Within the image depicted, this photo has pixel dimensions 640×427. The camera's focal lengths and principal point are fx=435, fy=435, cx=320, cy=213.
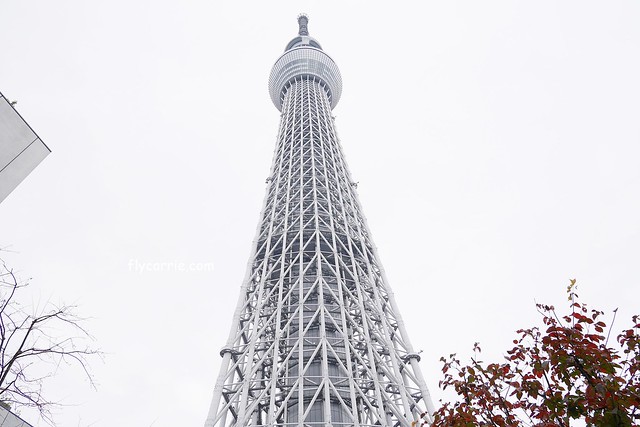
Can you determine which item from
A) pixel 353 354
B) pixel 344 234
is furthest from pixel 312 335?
pixel 344 234

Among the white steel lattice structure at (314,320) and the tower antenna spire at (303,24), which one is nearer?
the white steel lattice structure at (314,320)

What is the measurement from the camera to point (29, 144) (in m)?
8.63

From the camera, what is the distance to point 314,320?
25.1m

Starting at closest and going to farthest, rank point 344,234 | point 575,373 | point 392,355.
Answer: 1. point 575,373
2. point 392,355
3. point 344,234

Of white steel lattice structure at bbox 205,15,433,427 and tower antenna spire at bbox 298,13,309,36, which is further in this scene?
tower antenna spire at bbox 298,13,309,36

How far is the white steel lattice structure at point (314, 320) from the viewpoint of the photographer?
20406 millimetres

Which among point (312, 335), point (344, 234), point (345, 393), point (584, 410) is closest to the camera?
point (584, 410)

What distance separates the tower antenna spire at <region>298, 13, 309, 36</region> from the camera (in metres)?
70.0

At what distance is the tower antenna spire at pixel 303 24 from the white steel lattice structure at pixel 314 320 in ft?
106

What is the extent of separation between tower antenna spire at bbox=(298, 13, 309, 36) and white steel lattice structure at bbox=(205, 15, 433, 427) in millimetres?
32385

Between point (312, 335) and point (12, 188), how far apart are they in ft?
63.6

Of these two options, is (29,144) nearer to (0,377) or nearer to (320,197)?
(0,377)

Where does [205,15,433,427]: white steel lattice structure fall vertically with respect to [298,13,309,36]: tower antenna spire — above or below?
below

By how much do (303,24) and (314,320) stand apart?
59.8 meters
